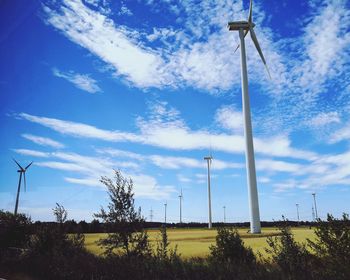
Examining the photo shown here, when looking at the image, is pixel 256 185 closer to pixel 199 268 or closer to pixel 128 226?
pixel 128 226

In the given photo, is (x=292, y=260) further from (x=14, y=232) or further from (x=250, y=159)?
(x=14, y=232)

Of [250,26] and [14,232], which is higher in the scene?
[250,26]

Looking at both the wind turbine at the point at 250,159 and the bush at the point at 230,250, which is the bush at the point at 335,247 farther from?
the wind turbine at the point at 250,159

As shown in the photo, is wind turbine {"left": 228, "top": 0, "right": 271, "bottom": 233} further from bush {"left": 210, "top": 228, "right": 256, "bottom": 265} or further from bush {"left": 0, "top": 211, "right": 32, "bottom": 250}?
bush {"left": 0, "top": 211, "right": 32, "bottom": 250}

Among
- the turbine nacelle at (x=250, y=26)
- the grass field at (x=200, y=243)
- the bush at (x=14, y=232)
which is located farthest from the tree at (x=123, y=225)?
the turbine nacelle at (x=250, y=26)

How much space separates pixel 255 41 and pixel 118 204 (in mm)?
36416

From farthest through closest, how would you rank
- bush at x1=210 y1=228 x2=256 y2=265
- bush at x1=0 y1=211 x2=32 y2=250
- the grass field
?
bush at x1=0 y1=211 x2=32 y2=250
the grass field
bush at x1=210 y1=228 x2=256 y2=265

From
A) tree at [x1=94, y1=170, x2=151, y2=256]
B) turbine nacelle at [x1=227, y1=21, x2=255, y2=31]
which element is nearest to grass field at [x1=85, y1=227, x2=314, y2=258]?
tree at [x1=94, y1=170, x2=151, y2=256]

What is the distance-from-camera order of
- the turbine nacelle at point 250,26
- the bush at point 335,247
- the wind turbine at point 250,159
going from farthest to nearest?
the turbine nacelle at point 250,26
the wind turbine at point 250,159
the bush at point 335,247

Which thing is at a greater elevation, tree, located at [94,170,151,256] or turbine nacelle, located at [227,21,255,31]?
turbine nacelle, located at [227,21,255,31]

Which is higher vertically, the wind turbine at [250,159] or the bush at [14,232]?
the wind turbine at [250,159]

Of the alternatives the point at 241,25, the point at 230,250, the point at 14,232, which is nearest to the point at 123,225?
the point at 230,250

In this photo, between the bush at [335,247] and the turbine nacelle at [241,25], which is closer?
the bush at [335,247]

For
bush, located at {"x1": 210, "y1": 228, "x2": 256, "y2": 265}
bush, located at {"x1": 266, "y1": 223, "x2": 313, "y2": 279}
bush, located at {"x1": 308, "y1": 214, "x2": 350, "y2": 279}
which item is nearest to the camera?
bush, located at {"x1": 308, "y1": 214, "x2": 350, "y2": 279}
